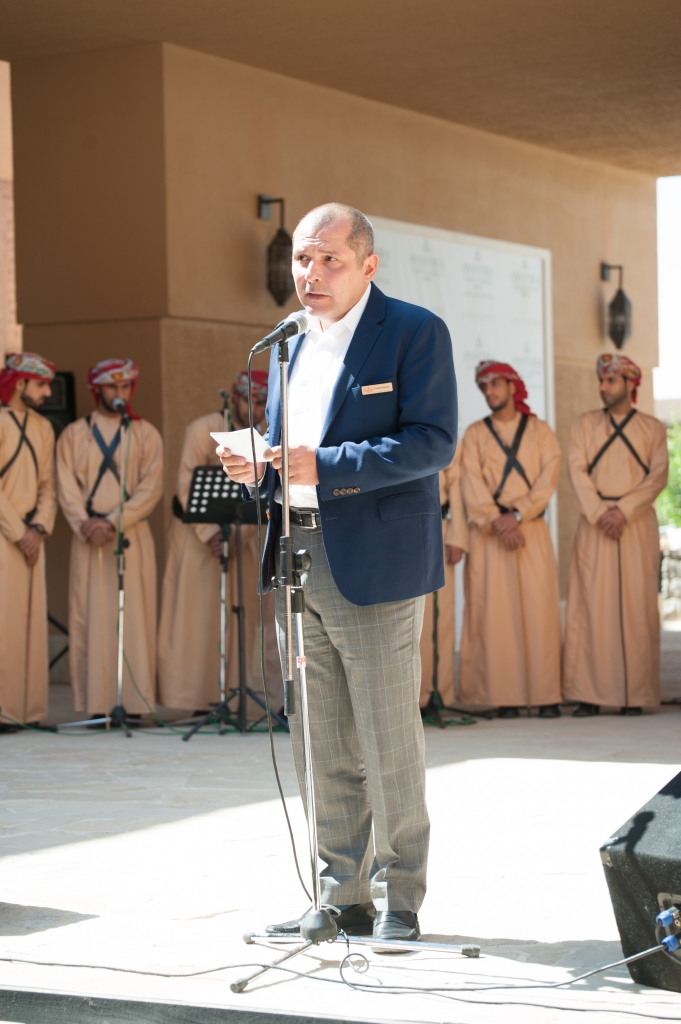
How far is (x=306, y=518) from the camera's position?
Answer: 308cm

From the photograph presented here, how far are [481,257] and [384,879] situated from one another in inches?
329

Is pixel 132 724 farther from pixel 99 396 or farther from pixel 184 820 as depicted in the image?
pixel 184 820

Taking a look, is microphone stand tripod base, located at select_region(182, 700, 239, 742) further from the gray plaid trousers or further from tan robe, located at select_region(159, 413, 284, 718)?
the gray plaid trousers

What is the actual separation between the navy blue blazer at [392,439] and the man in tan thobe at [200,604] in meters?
4.26

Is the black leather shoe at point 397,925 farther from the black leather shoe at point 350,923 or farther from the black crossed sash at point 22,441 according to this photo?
the black crossed sash at point 22,441

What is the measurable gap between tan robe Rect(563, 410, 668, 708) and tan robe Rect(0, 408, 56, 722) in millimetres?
3014

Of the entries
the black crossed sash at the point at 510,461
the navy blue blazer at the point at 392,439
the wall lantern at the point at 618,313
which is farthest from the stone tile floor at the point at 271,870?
the wall lantern at the point at 618,313

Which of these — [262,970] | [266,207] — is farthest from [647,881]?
[266,207]

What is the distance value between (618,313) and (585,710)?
18.8 ft

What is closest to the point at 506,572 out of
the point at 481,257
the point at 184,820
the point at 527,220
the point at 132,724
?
the point at 132,724

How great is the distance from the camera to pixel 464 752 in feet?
19.4

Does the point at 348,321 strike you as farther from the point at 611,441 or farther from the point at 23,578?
the point at 611,441

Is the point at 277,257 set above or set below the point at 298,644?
above

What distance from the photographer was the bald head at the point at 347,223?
294 cm
